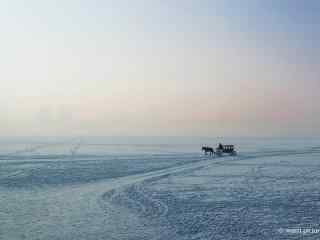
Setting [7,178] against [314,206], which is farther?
[7,178]

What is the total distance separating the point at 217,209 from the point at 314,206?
394cm

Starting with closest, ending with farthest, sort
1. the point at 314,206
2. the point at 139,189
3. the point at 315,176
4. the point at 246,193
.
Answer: the point at 314,206, the point at 246,193, the point at 139,189, the point at 315,176

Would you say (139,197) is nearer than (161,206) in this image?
No

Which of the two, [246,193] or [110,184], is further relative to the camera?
[110,184]

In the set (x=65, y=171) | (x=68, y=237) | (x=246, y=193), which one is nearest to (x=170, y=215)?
(x=68, y=237)

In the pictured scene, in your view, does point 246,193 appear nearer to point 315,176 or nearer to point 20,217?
point 315,176

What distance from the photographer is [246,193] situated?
17438mm

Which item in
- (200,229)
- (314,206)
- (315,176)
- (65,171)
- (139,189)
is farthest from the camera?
(65,171)

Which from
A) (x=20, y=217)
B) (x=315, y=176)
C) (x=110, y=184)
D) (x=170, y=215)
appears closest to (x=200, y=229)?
(x=170, y=215)

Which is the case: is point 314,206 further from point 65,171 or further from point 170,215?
point 65,171

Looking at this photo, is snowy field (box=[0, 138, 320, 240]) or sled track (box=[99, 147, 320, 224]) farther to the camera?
sled track (box=[99, 147, 320, 224])

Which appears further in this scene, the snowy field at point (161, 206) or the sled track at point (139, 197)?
the sled track at point (139, 197)

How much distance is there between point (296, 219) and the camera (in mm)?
12500

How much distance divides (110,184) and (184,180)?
4.65m
